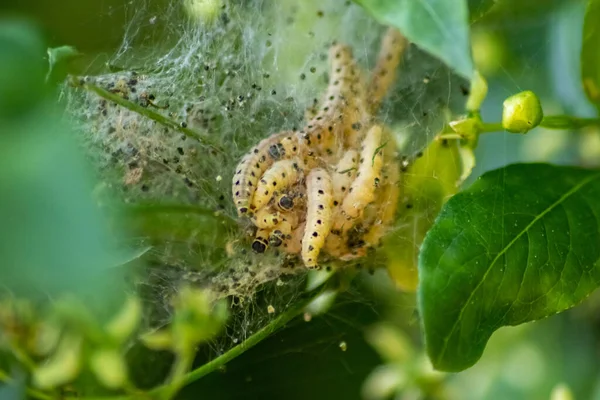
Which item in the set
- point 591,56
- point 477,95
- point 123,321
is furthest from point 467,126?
point 123,321

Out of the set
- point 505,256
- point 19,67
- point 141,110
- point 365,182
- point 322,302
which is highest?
point 19,67

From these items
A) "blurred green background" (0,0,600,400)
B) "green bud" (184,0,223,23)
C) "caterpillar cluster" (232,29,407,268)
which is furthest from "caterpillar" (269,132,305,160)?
"blurred green background" (0,0,600,400)

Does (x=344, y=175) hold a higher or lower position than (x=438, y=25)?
lower

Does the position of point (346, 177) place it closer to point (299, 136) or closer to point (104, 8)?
point (299, 136)

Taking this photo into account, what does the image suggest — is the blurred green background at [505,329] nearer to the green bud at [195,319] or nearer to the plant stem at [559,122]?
the green bud at [195,319]

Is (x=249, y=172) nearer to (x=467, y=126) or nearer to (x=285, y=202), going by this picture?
(x=285, y=202)

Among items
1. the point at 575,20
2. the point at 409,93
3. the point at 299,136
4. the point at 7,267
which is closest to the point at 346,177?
the point at 299,136

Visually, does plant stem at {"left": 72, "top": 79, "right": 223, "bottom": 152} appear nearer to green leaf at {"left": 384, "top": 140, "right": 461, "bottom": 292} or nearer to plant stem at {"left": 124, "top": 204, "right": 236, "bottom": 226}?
plant stem at {"left": 124, "top": 204, "right": 236, "bottom": 226}

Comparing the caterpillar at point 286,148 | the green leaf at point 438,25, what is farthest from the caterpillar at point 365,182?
the green leaf at point 438,25
